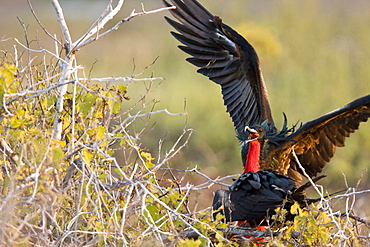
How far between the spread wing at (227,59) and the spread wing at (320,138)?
0.39m

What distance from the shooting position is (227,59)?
18.1 ft

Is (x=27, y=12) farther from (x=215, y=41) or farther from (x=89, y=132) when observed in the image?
(x=89, y=132)

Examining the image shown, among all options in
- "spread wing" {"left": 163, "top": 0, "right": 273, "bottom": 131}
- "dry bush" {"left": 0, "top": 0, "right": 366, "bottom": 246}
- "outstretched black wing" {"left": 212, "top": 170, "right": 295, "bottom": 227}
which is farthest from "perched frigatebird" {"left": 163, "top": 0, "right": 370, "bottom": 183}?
"dry bush" {"left": 0, "top": 0, "right": 366, "bottom": 246}

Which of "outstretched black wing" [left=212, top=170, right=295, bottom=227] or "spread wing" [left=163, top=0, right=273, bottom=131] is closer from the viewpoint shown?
"outstretched black wing" [left=212, top=170, right=295, bottom=227]

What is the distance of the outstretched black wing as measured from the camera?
3.91 m

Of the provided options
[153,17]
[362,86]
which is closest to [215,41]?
[362,86]

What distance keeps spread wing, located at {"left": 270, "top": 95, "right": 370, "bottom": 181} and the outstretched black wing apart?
104 cm

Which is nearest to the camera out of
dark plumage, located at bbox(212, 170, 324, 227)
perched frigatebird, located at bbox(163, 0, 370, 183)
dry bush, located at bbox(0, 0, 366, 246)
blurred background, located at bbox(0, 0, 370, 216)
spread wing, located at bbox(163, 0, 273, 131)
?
dry bush, located at bbox(0, 0, 366, 246)

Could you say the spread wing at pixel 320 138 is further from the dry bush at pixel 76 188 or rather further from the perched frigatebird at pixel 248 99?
the dry bush at pixel 76 188

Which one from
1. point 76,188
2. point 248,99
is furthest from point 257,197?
point 248,99

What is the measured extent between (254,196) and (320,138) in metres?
1.54

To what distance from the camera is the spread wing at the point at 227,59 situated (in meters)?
5.45

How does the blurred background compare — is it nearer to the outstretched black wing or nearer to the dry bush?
the outstretched black wing

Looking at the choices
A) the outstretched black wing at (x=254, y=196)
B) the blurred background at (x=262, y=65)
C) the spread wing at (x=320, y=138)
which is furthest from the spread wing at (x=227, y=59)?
the blurred background at (x=262, y=65)
